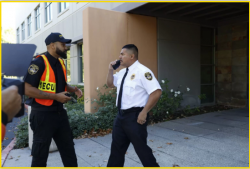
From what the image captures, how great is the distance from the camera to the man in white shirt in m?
3.02

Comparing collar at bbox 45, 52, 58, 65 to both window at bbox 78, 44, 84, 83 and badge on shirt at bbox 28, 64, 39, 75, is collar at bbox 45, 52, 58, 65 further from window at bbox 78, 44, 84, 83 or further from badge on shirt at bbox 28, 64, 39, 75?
window at bbox 78, 44, 84, 83

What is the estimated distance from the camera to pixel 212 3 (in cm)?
760

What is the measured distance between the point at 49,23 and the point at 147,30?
29.9ft

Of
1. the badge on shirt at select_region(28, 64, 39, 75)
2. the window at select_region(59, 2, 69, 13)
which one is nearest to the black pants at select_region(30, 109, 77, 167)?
the badge on shirt at select_region(28, 64, 39, 75)

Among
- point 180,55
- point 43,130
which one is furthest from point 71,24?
point 43,130

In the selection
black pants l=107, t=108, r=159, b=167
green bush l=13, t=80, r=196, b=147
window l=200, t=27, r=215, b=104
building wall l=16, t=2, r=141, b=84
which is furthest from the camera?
building wall l=16, t=2, r=141, b=84

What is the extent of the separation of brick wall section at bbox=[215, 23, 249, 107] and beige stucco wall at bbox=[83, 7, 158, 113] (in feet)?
12.0

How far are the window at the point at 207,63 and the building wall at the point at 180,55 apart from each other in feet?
1.75

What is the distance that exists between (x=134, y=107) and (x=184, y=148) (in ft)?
7.64

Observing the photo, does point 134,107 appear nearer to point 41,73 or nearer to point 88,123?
point 41,73

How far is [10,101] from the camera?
4.60 ft

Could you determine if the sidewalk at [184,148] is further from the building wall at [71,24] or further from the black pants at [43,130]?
the building wall at [71,24]

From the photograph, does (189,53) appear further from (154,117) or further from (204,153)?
(204,153)

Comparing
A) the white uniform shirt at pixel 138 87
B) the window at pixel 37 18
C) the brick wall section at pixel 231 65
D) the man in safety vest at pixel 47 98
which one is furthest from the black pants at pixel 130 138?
the window at pixel 37 18
